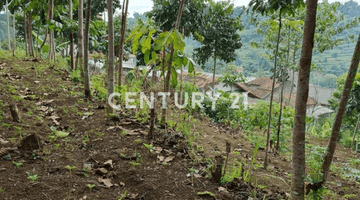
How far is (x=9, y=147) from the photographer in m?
2.81

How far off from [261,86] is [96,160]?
80.8 feet

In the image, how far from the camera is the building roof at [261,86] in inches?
944

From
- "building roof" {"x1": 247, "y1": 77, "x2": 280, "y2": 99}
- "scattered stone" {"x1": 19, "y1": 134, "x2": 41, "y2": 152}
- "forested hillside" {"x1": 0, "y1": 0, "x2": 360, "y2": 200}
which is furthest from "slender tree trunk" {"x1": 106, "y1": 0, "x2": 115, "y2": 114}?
"building roof" {"x1": 247, "y1": 77, "x2": 280, "y2": 99}

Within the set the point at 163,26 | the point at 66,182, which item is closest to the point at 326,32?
the point at 163,26

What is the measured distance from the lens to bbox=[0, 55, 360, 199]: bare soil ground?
245 cm

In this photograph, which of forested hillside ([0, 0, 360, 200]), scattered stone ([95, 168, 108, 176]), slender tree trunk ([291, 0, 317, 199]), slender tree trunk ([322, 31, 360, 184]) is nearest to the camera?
slender tree trunk ([291, 0, 317, 199])

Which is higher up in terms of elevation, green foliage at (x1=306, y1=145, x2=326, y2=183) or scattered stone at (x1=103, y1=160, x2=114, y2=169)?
green foliage at (x1=306, y1=145, x2=326, y2=183)

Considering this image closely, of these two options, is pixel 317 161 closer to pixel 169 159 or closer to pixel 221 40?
pixel 169 159

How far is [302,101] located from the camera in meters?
1.91

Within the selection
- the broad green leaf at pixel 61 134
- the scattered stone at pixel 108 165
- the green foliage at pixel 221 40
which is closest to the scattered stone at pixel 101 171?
the scattered stone at pixel 108 165

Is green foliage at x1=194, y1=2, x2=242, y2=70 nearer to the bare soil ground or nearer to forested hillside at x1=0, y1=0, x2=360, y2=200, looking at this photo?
forested hillside at x1=0, y1=0, x2=360, y2=200

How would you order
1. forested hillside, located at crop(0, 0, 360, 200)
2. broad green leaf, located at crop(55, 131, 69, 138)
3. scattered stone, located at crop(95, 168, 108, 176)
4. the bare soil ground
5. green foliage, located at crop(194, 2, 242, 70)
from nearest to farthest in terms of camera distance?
forested hillside, located at crop(0, 0, 360, 200), the bare soil ground, scattered stone, located at crop(95, 168, 108, 176), broad green leaf, located at crop(55, 131, 69, 138), green foliage, located at crop(194, 2, 242, 70)

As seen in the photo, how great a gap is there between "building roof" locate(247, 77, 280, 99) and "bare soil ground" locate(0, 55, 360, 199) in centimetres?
2009

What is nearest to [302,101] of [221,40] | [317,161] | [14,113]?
[317,161]
